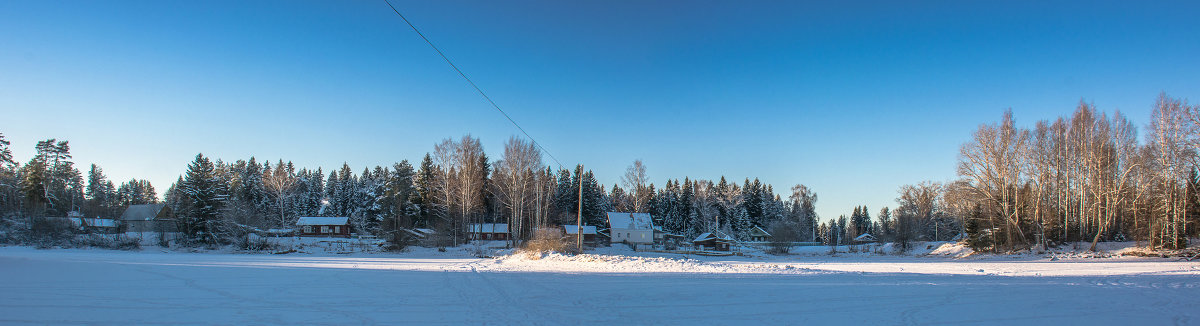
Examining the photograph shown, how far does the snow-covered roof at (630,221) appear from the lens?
57.0 m

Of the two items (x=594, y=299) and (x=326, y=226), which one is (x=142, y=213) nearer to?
(x=326, y=226)

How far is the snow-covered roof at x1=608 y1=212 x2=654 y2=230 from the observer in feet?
187

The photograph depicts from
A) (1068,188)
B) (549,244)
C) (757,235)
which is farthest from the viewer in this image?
(757,235)

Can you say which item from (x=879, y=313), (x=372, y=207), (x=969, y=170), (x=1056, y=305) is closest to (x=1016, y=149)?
(x=969, y=170)

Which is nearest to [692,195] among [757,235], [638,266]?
[757,235]

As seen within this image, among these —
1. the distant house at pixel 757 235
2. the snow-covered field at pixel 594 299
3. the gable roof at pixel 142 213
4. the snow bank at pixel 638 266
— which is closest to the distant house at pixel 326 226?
the gable roof at pixel 142 213

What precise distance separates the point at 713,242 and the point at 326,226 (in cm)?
4398

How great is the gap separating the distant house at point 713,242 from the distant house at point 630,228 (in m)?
5.19

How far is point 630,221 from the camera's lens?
5781cm

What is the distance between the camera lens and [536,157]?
45.9 m

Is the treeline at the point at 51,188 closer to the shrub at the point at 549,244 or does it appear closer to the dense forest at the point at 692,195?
the dense forest at the point at 692,195

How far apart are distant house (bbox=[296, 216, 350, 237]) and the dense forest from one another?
3228 mm

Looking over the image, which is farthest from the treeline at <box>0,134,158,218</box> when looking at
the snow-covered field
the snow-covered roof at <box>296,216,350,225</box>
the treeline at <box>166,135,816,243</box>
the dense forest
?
the snow-covered field

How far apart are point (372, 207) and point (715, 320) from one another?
172 feet
